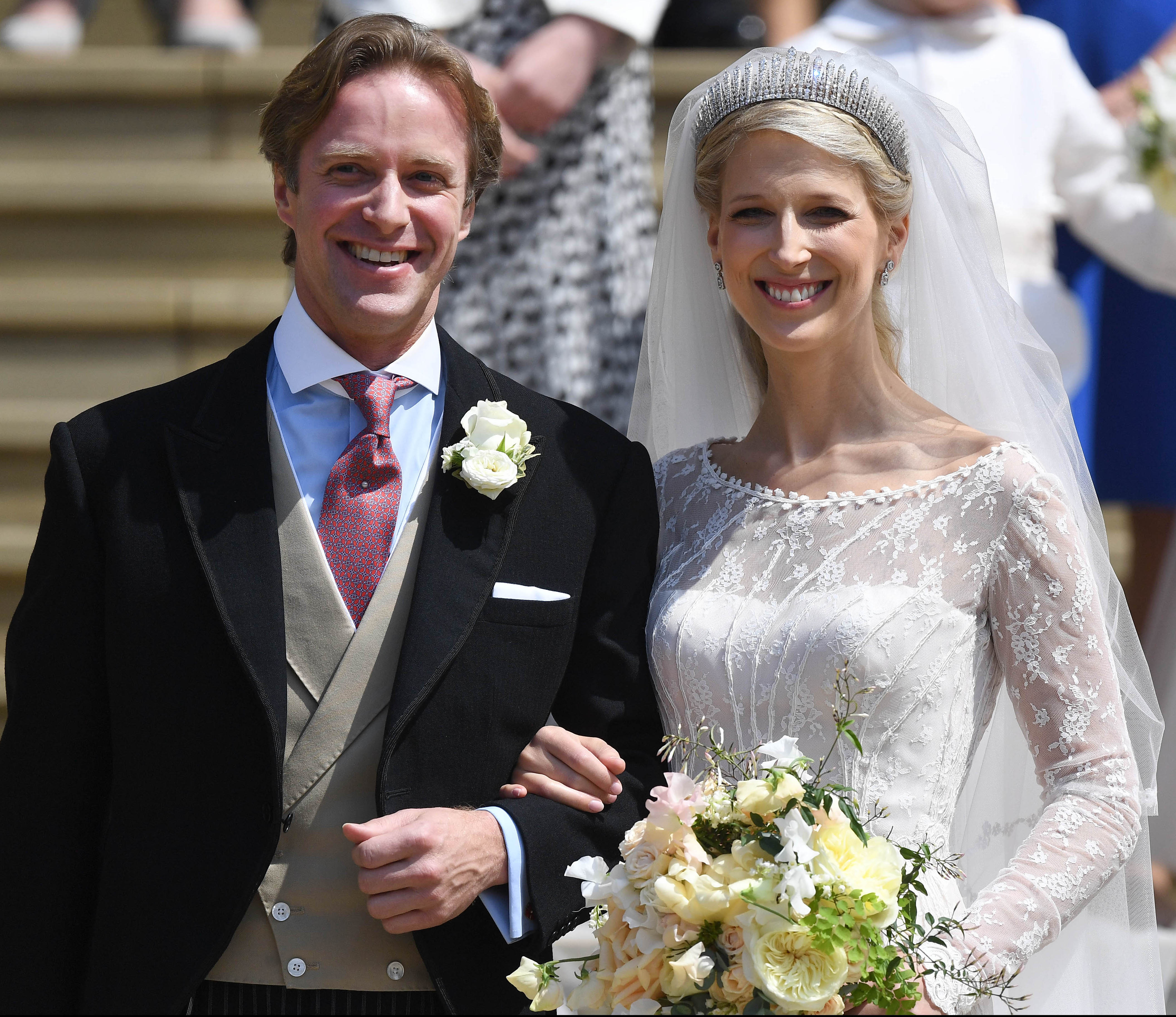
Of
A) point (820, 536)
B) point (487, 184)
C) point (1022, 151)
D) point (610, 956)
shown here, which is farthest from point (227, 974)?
point (1022, 151)

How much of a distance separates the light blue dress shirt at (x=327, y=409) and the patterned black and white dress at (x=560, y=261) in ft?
5.73

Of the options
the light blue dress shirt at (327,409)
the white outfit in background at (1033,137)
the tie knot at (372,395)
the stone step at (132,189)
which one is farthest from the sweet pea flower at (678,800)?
the stone step at (132,189)

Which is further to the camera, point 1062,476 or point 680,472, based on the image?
point 680,472

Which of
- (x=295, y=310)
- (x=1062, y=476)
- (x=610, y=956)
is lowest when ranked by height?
(x=610, y=956)

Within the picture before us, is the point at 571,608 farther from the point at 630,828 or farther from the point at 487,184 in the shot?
the point at 487,184

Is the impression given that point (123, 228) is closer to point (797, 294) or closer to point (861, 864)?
point (797, 294)

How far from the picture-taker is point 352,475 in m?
2.47

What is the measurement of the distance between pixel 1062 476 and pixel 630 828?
109cm

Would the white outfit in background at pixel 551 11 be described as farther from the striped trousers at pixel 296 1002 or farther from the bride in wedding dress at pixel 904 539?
the striped trousers at pixel 296 1002

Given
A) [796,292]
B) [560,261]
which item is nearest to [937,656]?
[796,292]

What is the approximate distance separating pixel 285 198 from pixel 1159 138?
271cm

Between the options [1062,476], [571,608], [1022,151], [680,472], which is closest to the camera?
[571,608]

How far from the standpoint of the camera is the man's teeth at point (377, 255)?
254cm

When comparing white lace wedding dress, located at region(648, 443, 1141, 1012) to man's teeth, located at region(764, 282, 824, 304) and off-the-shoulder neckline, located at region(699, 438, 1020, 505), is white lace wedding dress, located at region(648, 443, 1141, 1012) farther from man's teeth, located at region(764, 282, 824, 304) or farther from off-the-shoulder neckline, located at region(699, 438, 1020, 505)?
man's teeth, located at region(764, 282, 824, 304)
